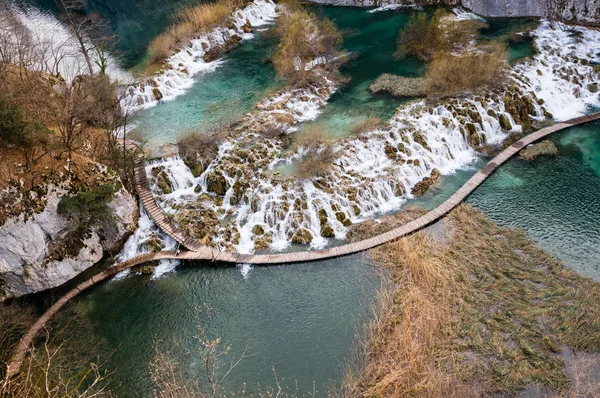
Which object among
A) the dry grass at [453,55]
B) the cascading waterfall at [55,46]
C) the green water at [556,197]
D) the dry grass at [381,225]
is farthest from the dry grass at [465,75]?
the cascading waterfall at [55,46]

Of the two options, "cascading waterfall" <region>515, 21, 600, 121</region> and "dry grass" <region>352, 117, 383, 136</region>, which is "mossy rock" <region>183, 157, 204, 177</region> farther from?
"cascading waterfall" <region>515, 21, 600, 121</region>

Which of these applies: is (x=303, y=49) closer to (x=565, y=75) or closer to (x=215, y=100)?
(x=215, y=100)

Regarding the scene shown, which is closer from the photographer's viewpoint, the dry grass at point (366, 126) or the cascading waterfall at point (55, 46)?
the dry grass at point (366, 126)

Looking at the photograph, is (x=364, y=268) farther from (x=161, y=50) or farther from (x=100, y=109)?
(x=161, y=50)

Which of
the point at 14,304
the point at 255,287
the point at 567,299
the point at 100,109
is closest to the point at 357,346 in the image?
the point at 255,287

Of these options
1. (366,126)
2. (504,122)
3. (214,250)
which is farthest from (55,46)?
(504,122)

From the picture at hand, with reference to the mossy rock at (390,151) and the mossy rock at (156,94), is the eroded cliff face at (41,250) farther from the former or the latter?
the mossy rock at (390,151)
